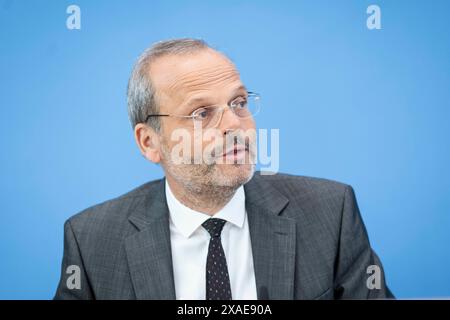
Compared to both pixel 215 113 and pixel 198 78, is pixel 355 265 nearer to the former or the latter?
pixel 215 113

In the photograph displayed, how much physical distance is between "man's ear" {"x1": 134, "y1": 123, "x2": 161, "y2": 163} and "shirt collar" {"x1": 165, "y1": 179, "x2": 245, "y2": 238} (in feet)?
0.63

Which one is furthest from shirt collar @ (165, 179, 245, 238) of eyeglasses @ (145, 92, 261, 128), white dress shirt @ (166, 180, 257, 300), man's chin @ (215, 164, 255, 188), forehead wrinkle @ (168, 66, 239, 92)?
forehead wrinkle @ (168, 66, 239, 92)

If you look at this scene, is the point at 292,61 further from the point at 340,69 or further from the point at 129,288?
the point at 129,288

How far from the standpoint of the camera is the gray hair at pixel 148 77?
6.07 ft

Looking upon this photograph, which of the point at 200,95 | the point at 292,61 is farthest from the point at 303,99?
the point at 200,95

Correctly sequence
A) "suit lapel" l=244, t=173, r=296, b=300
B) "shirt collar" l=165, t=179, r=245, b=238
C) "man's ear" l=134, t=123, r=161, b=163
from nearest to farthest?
"suit lapel" l=244, t=173, r=296, b=300 < "shirt collar" l=165, t=179, r=245, b=238 < "man's ear" l=134, t=123, r=161, b=163

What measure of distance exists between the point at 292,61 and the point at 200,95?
0.67 m

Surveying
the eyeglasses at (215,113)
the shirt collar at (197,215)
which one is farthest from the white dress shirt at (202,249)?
the eyeglasses at (215,113)

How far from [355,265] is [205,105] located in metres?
0.70

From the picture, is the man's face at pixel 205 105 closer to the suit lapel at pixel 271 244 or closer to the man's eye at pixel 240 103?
the man's eye at pixel 240 103

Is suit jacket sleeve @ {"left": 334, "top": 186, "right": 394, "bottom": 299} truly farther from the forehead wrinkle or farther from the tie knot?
the forehead wrinkle

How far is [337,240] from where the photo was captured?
6.00 ft

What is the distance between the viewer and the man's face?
69.8 inches

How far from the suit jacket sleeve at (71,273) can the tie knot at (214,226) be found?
43 cm
